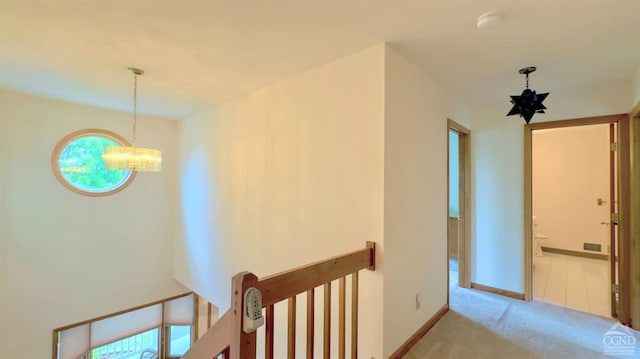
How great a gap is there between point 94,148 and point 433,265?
4718 millimetres

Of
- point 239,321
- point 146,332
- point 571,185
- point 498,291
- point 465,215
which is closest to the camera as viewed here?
point 239,321

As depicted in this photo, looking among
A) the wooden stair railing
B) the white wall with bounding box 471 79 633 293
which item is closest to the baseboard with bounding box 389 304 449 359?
the wooden stair railing

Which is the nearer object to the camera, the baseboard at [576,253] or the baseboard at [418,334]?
the baseboard at [418,334]

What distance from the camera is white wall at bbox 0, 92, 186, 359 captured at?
11.3ft

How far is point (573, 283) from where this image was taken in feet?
12.1

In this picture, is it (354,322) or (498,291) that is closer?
(354,322)

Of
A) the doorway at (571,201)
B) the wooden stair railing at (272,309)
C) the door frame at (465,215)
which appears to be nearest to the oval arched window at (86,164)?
the wooden stair railing at (272,309)

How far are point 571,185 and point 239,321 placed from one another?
6.26 meters

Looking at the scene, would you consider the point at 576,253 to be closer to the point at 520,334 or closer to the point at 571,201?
the point at 571,201

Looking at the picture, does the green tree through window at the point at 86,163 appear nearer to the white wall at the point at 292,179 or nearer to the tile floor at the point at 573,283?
the white wall at the point at 292,179

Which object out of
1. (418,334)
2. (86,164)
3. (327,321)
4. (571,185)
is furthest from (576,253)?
(86,164)

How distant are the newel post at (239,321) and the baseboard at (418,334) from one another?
1322 millimetres

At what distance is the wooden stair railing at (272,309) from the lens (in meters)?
1.20

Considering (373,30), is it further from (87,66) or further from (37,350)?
(37,350)
